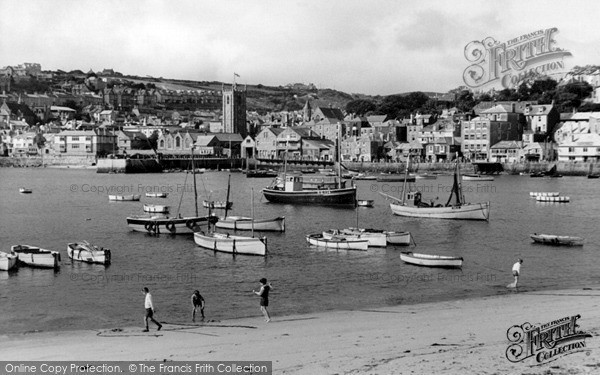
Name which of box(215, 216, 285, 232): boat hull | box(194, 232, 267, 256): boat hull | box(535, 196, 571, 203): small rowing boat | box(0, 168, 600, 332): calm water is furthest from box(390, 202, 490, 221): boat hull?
box(194, 232, 267, 256): boat hull

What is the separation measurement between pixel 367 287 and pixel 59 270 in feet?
42.1

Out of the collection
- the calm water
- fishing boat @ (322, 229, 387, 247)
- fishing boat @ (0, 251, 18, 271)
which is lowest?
the calm water

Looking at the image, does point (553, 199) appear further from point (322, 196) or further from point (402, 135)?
point (402, 135)

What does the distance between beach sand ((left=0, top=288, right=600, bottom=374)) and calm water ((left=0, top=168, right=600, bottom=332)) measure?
1.94 meters

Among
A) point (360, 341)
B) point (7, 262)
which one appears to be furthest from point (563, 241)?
point (7, 262)

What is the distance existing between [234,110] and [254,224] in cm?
12497

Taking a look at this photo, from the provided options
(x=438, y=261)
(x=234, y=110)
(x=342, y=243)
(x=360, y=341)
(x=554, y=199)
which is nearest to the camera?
(x=360, y=341)

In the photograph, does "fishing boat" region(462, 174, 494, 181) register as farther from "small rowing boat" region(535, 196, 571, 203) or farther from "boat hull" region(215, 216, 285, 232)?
"boat hull" region(215, 216, 285, 232)

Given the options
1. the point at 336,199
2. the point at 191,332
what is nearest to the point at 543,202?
the point at 336,199

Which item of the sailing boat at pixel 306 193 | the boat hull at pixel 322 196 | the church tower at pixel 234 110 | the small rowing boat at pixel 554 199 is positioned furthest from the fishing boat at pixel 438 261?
the church tower at pixel 234 110

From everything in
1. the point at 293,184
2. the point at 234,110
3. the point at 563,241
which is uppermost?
the point at 234,110

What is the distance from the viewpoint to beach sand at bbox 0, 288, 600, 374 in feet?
43.4

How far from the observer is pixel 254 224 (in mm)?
42375

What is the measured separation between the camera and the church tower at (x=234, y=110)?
541 feet
